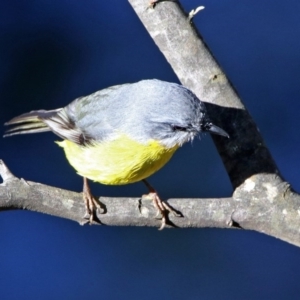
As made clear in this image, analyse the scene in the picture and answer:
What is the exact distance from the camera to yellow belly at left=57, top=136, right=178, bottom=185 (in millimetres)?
3434

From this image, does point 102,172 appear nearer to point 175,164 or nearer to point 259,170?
point 259,170

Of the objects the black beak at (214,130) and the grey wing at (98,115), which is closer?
the black beak at (214,130)

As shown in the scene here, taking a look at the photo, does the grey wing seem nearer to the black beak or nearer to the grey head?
the grey head

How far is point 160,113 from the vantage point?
3.34 meters

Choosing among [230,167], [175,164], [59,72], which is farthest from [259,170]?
[59,72]

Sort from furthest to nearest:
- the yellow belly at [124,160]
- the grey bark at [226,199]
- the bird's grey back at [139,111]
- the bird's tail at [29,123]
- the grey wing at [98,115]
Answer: the bird's tail at [29,123] < the grey wing at [98,115] < the yellow belly at [124,160] < the bird's grey back at [139,111] < the grey bark at [226,199]

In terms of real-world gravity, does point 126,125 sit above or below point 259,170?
above

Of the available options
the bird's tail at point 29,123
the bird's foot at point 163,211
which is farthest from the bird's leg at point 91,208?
the bird's tail at point 29,123

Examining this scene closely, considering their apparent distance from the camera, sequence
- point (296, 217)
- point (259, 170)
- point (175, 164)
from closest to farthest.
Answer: point (296, 217), point (259, 170), point (175, 164)

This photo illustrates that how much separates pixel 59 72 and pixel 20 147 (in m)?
0.62

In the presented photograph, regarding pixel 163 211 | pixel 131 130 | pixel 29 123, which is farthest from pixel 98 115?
pixel 163 211

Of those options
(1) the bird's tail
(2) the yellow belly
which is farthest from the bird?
(1) the bird's tail

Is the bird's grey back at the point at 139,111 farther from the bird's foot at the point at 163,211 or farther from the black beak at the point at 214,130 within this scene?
the bird's foot at the point at 163,211

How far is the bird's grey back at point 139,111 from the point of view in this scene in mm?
3260
